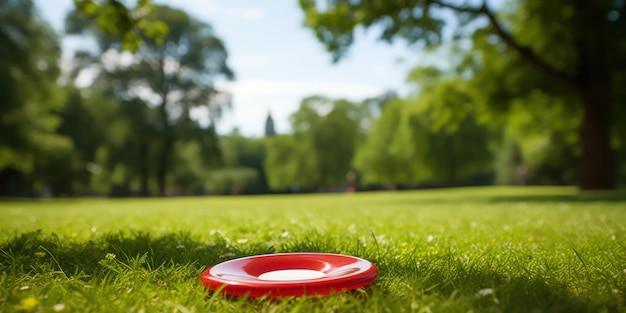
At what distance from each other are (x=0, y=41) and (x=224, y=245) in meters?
25.3

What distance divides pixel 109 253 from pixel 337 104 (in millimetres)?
48747

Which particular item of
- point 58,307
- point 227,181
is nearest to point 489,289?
point 58,307

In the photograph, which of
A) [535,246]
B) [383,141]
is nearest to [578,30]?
[535,246]

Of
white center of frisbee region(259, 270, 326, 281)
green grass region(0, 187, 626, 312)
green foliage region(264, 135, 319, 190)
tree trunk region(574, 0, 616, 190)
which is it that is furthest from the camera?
green foliage region(264, 135, 319, 190)

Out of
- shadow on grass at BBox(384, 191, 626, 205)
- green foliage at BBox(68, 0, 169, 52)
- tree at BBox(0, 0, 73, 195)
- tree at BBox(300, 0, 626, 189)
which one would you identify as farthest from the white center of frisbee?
tree at BBox(0, 0, 73, 195)

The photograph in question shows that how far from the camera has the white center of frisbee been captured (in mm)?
2549

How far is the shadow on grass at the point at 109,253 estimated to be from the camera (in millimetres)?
3014

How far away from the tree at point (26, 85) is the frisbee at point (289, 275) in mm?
23554

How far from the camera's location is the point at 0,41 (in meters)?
22.6

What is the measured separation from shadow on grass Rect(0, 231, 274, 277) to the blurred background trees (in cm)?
450

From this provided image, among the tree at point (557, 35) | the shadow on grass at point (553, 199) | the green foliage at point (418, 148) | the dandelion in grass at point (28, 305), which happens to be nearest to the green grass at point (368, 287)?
the dandelion in grass at point (28, 305)

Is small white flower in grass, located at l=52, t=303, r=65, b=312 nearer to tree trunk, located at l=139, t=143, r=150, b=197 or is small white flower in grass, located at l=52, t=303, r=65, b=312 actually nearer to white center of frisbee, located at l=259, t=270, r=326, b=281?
white center of frisbee, located at l=259, t=270, r=326, b=281

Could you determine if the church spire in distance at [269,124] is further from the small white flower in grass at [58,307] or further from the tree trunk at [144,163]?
the small white flower in grass at [58,307]

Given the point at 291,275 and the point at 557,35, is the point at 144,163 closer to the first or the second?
the point at 557,35
